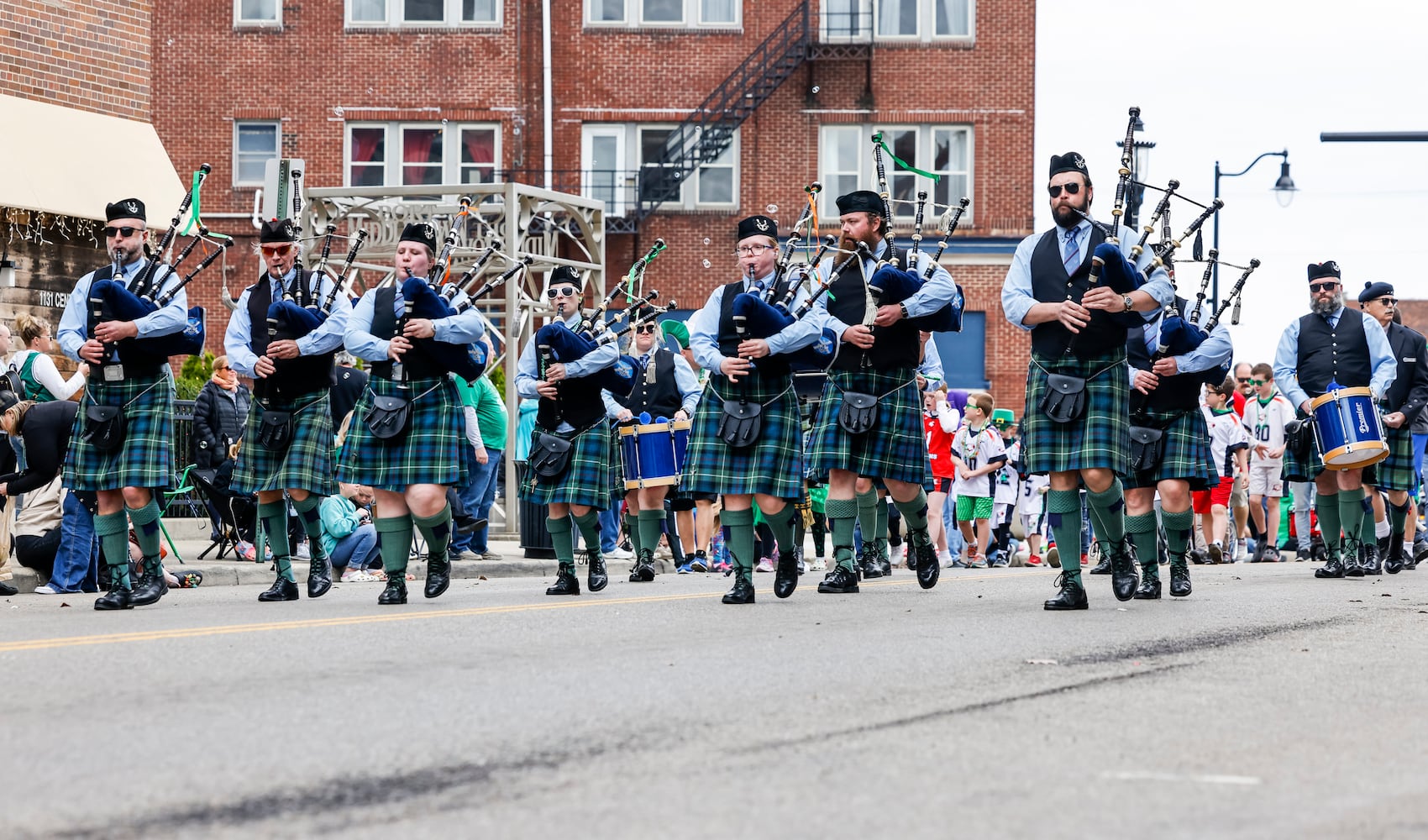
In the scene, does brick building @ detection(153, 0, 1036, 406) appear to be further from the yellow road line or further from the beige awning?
the yellow road line

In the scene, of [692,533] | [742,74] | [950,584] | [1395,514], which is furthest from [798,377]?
[742,74]

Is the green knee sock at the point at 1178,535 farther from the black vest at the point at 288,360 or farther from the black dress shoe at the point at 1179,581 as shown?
the black vest at the point at 288,360

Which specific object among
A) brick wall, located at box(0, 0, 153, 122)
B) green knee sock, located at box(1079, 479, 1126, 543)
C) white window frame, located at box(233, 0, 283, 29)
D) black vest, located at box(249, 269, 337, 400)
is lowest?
green knee sock, located at box(1079, 479, 1126, 543)

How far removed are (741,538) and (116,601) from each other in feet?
10.3

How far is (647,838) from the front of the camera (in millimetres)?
3594

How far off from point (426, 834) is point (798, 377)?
1117cm

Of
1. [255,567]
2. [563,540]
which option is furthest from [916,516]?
[255,567]

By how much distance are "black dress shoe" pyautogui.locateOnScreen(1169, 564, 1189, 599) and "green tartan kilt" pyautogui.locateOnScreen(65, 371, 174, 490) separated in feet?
17.3

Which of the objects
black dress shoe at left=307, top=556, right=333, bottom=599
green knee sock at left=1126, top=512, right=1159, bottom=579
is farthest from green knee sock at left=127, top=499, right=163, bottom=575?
green knee sock at left=1126, top=512, right=1159, bottom=579

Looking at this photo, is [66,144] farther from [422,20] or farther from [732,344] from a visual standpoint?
[422,20]

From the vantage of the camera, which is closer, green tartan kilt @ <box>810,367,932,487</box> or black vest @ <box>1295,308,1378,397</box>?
green tartan kilt @ <box>810,367,932,487</box>

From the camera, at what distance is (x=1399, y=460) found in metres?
13.7

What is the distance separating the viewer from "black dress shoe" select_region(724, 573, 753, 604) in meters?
9.07

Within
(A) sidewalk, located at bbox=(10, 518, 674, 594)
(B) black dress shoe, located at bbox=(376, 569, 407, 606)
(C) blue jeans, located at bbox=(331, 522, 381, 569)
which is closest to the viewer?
(B) black dress shoe, located at bbox=(376, 569, 407, 606)
